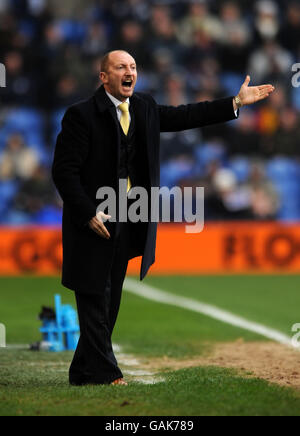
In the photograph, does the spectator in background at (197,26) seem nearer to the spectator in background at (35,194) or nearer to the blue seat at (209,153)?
the blue seat at (209,153)

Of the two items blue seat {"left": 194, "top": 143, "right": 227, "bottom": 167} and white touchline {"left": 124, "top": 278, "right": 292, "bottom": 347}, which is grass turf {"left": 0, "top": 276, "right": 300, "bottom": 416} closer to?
white touchline {"left": 124, "top": 278, "right": 292, "bottom": 347}

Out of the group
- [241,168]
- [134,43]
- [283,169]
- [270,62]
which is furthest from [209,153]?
[134,43]

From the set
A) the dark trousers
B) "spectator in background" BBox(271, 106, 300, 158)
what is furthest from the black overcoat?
"spectator in background" BBox(271, 106, 300, 158)

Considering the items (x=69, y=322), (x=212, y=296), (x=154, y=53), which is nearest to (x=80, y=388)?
(x=69, y=322)

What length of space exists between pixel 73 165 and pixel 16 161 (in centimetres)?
1300

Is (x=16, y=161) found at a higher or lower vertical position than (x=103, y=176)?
higher

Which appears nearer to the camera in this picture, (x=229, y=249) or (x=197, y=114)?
(x=197, y=114)

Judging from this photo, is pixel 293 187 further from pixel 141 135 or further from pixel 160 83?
pixel 141 135

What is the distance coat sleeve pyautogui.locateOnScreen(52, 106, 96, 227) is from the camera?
6.37 metres

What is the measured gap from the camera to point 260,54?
21469mm

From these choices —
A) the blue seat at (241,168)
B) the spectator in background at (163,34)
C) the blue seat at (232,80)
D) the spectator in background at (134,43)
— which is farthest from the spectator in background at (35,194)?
the blue seat at (232,80)

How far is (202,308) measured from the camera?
12953 millimetres

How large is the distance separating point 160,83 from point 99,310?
558 inches

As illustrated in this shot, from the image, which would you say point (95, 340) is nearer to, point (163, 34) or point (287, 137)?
point (287, 137)
